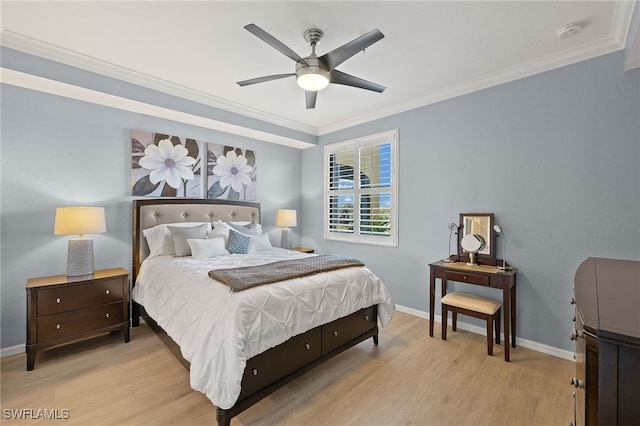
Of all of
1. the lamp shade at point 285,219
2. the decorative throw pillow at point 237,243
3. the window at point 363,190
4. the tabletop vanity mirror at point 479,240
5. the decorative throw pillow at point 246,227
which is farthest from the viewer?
the lamp shade at point 285,219

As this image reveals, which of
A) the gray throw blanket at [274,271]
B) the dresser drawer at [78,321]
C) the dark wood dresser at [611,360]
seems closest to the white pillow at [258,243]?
the gray throw blanket at [274,271]

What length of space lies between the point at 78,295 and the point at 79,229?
1.96ft

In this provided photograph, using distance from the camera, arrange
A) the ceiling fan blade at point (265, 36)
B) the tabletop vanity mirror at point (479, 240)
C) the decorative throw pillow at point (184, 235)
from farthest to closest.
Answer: the decorative throw pillow at point (184, 235), the tabletop vanity mirror at point (479, 240), the ceiling fan blade at point (265, 36)

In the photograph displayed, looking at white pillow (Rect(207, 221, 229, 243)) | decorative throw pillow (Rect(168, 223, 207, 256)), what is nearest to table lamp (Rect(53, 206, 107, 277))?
decorative throw pillow (Rect(168, 223, 207, 256))

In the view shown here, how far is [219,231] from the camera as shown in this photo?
11.4ft

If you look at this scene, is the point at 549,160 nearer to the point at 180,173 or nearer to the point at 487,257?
the point at 487,257

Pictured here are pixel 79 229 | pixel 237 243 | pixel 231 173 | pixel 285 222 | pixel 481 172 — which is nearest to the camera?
pixel 79 229

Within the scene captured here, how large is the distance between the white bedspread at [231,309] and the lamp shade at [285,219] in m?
1.63

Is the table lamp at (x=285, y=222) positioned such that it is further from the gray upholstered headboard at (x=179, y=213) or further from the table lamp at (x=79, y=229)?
the table lamp at (x=79, y=229)

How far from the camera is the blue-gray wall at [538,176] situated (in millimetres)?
2354

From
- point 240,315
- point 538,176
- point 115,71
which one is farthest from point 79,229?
point 538,176

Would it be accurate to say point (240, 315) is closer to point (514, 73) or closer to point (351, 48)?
point (351, 48)

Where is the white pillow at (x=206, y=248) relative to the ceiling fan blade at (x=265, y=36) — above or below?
below

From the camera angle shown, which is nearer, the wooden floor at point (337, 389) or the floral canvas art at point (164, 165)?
the wooden floor at point (337, 389)
